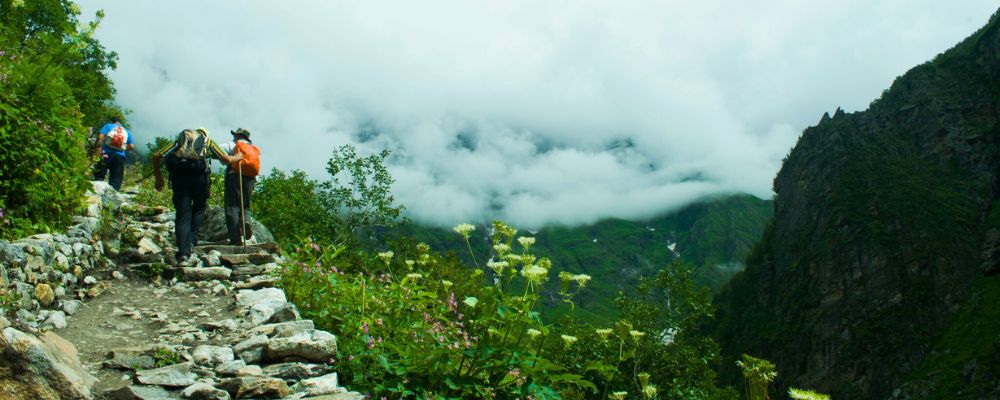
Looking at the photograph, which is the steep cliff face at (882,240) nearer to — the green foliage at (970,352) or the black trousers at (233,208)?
the green foliage at (970,352)

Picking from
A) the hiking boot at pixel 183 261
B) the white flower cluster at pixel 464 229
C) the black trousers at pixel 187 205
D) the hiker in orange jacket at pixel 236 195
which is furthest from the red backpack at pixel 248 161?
the white flower cluster at pixel 464 229

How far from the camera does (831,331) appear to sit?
134875 mm

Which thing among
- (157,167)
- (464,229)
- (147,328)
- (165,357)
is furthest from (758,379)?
(157,167)

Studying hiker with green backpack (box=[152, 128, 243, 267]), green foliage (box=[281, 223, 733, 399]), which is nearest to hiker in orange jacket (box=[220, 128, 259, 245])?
hiker with green backpack (box=[152, 128, 243, 267])

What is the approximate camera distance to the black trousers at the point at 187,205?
34.3ft

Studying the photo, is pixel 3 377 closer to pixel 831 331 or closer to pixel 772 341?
pixel 831 331

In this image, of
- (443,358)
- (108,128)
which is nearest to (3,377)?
(443,358)

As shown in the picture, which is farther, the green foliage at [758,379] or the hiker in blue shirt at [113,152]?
the hiker in blue shirt at [113,152]

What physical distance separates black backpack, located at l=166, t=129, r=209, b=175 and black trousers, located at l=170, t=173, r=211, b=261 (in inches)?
5.0

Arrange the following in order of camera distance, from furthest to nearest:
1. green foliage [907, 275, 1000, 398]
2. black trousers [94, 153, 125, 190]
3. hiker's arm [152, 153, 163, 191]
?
green foliage [907, 275, 1000, 398] → black trousers [94, 153, 125, 190] → hiker's arm [152, 153, 163, 191]

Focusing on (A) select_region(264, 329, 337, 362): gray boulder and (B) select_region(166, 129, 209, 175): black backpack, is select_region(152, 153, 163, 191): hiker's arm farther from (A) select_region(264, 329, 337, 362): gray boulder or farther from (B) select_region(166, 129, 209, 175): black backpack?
(A) select_region(264, 329, 337, 362): gray boulder

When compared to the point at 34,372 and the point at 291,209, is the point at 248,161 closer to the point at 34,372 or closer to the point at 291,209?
the point at 34,372

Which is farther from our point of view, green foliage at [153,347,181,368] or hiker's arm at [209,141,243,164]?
hiker's arm at [209,141,243,164]

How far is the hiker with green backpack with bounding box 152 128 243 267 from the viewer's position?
10.5 m
